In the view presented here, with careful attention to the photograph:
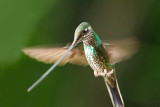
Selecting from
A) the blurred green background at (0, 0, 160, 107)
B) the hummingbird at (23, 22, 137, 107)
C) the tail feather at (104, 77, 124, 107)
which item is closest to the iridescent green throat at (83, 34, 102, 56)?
the hummingbird at (23, 22, 137, 107)

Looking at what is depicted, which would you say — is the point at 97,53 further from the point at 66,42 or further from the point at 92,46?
the point at 66,42

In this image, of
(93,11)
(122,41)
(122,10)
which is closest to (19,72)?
(93,11)

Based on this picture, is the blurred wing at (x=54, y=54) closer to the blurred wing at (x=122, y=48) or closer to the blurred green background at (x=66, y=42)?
the blurred wing at (x=122, y=48)

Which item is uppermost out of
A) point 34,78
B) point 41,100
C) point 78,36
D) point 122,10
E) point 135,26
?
point 122,10

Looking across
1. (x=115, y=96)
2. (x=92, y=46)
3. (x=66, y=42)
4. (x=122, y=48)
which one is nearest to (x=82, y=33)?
(x=92, y=46)

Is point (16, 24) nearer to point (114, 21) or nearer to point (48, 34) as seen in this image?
point (48, 34)

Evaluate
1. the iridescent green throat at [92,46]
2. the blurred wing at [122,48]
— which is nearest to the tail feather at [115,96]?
the blurred wing at [122,48]
